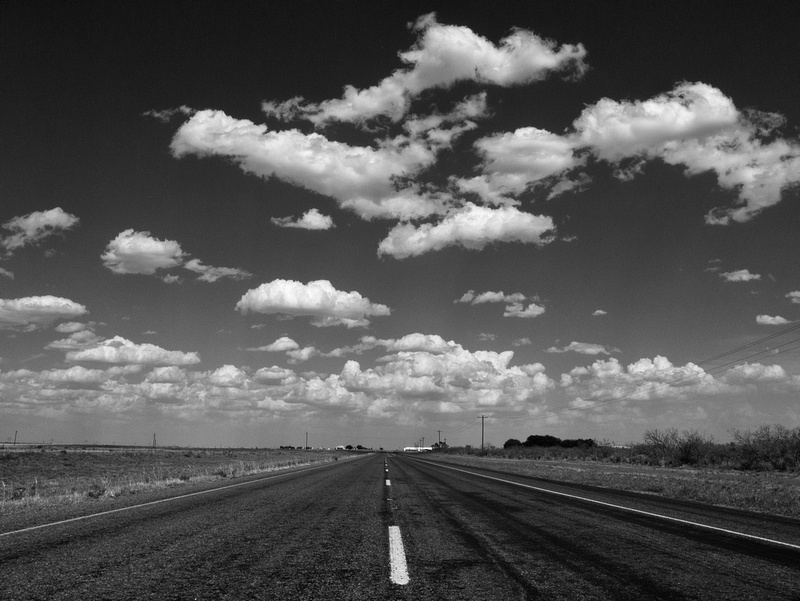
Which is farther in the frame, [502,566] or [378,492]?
[378,492]

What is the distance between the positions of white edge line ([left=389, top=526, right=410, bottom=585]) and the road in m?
0.02

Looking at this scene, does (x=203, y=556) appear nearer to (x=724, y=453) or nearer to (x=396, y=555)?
(x=396, y=555)

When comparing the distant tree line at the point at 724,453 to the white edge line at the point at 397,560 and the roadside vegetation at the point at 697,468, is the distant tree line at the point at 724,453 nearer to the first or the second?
the roadside vegetation at the point at 697,468

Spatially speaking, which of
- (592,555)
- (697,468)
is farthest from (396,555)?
(697,468)

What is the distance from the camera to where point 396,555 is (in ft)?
19.5

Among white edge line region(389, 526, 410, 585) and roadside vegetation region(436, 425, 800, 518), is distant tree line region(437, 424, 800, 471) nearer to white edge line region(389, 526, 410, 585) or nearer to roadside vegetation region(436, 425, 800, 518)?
roadside vegetation region(436, 425, 800, 518)

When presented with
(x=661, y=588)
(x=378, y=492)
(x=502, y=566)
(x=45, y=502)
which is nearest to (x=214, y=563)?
(x=502, y=566)

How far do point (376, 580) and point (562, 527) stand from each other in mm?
4560

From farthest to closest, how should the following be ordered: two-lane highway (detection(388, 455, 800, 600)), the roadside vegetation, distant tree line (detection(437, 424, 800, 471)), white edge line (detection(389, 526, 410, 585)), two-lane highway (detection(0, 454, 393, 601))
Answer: distant tree line (detection(437, 424, 800, 471)), the roadside vegetation, white edge line (detection(389, 526, 410, 585)), two-lane highway (detection(388, 455, 800, 600)), two-lane highway (detection(0, 454, 393, 601))

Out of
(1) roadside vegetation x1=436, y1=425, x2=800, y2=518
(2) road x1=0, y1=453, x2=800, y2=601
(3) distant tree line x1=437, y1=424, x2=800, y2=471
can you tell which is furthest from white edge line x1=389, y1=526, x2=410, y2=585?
(3) distant tree line x1=437, y1=424, x2=800, y2=471

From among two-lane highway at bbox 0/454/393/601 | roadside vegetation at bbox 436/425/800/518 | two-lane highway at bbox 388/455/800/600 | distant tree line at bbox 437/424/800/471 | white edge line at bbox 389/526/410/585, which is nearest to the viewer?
two-lane highway at bbox 0/454/393/601

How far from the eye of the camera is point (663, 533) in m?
8.11

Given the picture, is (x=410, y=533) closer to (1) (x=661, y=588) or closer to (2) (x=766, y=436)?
(1) (x=661, y=588)

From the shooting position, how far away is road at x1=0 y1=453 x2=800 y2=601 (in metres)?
4.62
